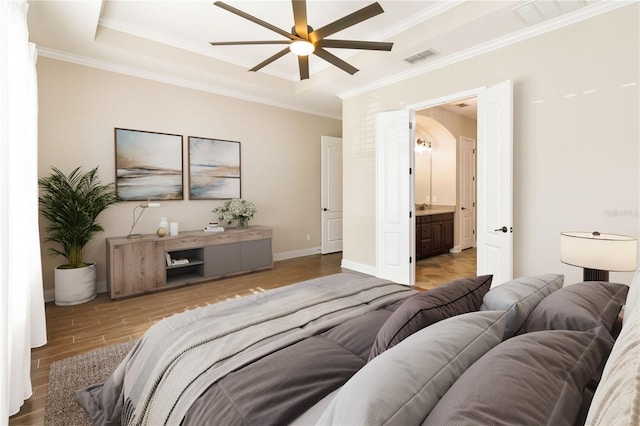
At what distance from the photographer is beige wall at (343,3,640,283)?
2781mm

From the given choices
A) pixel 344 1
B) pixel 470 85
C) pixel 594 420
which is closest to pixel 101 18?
pixel 344 1

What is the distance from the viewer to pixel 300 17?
8.03 feet

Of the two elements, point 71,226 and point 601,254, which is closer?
point 601,254

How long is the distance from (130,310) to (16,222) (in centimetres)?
181

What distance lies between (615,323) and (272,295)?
1.65 meters

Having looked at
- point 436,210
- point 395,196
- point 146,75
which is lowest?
point 436,210

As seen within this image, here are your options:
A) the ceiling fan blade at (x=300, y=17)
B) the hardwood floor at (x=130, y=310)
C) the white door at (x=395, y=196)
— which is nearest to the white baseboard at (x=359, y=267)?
the hardwood floor at (x=130, y=310)

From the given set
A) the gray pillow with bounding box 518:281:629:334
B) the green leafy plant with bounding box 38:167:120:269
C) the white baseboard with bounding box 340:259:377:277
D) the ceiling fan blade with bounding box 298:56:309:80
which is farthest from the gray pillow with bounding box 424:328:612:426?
the green leafy plant with bounding box 38:167:120:269

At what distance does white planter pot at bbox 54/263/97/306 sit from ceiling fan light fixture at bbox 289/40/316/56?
11.5 ft

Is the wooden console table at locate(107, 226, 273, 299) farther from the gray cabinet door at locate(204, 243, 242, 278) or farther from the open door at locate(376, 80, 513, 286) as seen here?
Answer: the open door at locate(376, 80, 513, 286)

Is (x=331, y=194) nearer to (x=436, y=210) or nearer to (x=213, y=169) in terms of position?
(x=436, y=210)

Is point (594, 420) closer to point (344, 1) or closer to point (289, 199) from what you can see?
point (344, 1)

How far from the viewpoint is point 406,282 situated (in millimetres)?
4461

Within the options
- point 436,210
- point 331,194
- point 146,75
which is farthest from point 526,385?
point 436,210
